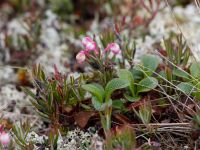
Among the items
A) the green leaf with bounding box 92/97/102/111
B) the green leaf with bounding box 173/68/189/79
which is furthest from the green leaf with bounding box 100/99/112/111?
the green leaf with bounding box 173/68/189/79

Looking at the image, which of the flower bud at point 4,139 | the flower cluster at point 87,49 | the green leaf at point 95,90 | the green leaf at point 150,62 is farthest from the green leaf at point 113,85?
the flower bud at point 4,139

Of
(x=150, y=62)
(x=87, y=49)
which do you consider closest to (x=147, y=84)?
(x=150, y=62)

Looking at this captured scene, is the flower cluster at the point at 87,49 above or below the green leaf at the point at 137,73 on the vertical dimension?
above

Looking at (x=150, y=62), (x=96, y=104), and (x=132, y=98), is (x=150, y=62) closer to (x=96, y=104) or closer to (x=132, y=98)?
(x=132, y=98)

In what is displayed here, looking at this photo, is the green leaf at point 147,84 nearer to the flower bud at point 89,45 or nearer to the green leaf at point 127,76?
the green leaf at point 127,76

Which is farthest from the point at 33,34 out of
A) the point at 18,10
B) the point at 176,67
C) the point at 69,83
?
the point at 176,67

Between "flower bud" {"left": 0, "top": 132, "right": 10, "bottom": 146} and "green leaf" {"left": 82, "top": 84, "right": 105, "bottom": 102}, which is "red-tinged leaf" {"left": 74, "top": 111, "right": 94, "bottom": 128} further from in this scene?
"flower bud" {"left": 0, "top": 132, "right": 10, "bottom": 146}
